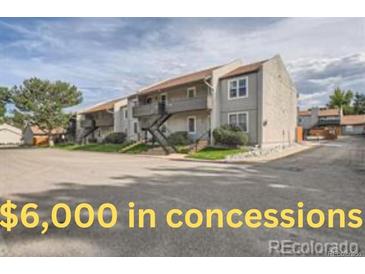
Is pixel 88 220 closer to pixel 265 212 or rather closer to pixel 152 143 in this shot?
pixel 265 212

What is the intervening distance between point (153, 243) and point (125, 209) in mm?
1767

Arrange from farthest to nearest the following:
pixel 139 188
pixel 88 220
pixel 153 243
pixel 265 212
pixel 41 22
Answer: pixel 139 188 → pixel 41 22 → pixel 265 212 → pixel 88 220 → pixel 153 243

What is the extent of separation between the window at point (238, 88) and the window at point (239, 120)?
4.26ft

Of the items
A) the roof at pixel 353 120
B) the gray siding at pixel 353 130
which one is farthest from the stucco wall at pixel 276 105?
the roof at pixel 353 120

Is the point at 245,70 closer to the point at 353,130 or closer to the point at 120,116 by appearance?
the point at 120,116

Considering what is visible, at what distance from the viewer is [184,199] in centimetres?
610

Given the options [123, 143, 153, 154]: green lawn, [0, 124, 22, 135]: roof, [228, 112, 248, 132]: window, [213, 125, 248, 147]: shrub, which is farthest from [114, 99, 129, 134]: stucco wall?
[0, 124, 22, 135]: roof

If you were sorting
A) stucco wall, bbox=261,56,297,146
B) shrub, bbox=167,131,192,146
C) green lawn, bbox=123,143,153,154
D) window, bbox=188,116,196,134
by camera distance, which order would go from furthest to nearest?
window, bbox=188,116,196,134, green lawn, bbox=123,143,153,154, shrub, bbox=167,131,192,146, stucco wall, bbox=261,56,297,146

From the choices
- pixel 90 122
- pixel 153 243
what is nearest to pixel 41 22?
pixel 153 243

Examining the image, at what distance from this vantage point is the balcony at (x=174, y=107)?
68.4ft

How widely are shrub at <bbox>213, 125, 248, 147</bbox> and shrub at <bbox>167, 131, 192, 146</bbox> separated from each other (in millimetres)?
3118

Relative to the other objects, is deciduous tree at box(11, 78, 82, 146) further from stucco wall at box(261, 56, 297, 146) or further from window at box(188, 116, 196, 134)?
stucco wall at box(261, 56, 297, 146)

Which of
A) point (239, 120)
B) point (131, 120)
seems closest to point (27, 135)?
point (131, 120)

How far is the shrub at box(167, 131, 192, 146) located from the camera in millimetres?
21875
